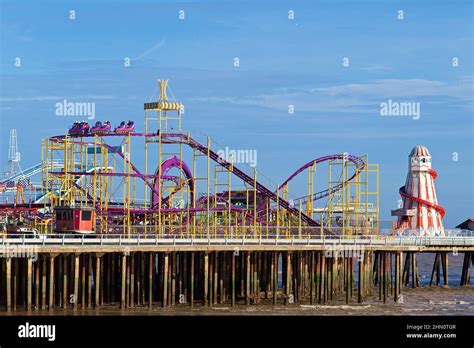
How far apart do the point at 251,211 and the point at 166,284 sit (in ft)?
98.4

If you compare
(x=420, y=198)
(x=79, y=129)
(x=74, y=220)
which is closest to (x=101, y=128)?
(x=79, y=129)

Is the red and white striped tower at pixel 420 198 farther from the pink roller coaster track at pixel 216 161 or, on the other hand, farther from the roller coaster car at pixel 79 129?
the roller coaster car at pixel 79 129

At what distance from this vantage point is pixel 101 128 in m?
86.9

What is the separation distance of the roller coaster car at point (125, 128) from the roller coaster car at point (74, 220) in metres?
12.4

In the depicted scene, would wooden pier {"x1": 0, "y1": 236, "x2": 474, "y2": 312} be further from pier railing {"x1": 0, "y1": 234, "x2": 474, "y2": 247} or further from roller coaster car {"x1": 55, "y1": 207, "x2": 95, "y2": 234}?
roller coaster car {"x1": 55, "y1": 207, "x2": 95, "y2": 234}

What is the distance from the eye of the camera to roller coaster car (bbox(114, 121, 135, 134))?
85812 mm

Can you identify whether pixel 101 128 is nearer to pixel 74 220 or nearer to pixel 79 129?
pixel 79 129

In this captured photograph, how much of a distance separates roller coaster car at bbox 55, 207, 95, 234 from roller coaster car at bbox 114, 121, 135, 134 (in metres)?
12.4

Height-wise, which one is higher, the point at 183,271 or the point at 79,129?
the point at 79,129

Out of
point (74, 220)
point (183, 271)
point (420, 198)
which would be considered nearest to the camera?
point (183, 271)

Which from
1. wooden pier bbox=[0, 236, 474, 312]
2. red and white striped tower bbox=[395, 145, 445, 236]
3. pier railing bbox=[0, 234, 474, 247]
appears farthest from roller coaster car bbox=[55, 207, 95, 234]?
red and white striped tower bbox=[395, 145, 445, 236]

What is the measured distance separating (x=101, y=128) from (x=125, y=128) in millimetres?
1967
